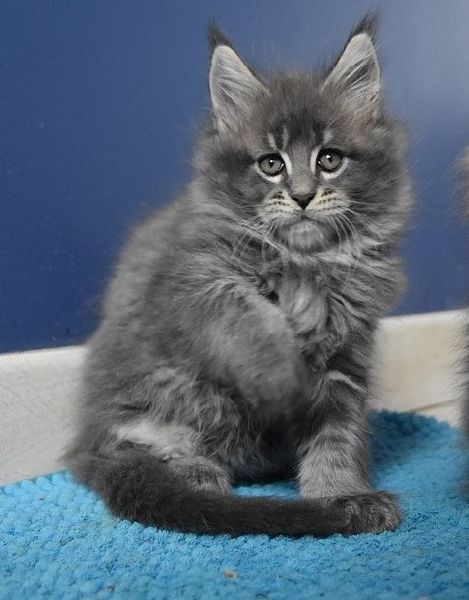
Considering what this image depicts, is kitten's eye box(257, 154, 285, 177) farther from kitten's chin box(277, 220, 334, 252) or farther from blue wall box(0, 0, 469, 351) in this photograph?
blue wall box(0, 0, 469, 351)

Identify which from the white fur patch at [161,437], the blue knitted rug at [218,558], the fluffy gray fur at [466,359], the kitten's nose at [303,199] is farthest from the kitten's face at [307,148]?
the blue knitted rug at [218,558]

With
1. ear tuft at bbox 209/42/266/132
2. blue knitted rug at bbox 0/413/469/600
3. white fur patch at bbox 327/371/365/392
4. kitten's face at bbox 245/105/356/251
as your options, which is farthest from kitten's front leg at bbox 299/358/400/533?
ear tuft at bbox 209/42/266/132

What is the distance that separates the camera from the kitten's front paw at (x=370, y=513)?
5.14 ft

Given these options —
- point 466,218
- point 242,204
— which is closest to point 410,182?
point 466,218

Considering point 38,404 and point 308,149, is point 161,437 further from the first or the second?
point 308,149

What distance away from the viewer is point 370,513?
159cm

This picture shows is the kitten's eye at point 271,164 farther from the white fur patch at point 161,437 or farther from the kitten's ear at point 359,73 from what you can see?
the white fur patch at point 161,437

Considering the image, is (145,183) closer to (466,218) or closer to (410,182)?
(410,182)

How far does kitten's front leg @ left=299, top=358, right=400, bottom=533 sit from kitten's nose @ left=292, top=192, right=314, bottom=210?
40 centimetres

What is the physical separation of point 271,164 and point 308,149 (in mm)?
96

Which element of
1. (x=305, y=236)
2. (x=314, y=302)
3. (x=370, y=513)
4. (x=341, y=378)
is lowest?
(x=370, y=513)

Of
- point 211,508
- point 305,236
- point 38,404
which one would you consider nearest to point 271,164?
point 305,236

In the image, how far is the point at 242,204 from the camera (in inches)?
70.5

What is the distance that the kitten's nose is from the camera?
1687 millimetres
